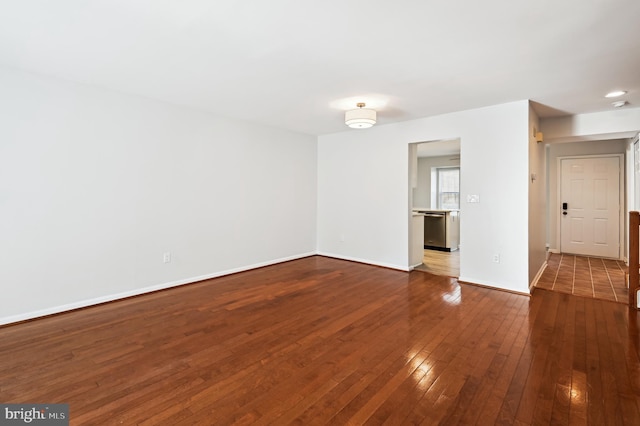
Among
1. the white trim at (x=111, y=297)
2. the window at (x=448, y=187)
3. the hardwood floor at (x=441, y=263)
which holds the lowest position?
the white trim at (x=111, y=297)

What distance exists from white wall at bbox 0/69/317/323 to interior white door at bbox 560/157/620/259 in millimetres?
6049

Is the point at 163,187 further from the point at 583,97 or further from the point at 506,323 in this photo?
the point at 583,97

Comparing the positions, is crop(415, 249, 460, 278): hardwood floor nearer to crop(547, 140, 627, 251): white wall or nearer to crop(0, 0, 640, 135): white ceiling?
crop(547, 140, 627, 251): white wall

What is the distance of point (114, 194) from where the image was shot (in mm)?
3586

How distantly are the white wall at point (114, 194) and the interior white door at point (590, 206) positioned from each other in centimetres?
605

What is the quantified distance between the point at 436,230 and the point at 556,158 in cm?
280

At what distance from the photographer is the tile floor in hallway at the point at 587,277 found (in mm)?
3965

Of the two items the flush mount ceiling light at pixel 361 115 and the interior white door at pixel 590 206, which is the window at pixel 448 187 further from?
the flush mount ceiling light at pixel 361 115

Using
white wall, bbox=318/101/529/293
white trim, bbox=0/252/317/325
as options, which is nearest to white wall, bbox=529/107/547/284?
white wall, bbox=318/101/529/293

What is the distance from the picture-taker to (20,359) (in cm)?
234

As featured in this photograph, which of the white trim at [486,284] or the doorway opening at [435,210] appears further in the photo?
the doorway opening at [435,210]

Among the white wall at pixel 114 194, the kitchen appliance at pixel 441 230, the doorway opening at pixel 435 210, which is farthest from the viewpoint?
the kitchen appliance at pixel 441 230

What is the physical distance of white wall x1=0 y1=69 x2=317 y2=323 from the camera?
3.00m

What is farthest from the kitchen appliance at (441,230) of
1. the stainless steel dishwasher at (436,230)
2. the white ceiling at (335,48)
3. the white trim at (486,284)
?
the white ceiling at (335,48)
